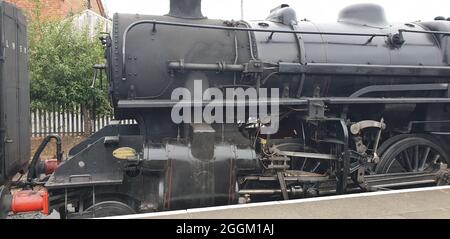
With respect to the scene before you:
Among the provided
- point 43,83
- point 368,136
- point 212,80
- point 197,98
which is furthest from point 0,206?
point 43,83

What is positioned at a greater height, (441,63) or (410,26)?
(410,26)

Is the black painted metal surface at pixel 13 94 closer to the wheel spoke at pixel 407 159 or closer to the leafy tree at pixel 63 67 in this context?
the wheel spoke at pixel 407 159

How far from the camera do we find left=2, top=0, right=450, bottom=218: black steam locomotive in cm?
439

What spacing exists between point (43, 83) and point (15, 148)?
718 centimetres

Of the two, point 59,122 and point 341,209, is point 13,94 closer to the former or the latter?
point 341,209

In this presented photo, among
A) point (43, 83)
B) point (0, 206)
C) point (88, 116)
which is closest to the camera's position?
point (0, 206)

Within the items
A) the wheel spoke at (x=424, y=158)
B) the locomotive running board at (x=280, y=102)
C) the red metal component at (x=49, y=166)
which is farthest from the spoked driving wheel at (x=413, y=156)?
the red metal component at (x=49, y=166)

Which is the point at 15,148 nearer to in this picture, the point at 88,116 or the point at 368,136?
the point at 368,136

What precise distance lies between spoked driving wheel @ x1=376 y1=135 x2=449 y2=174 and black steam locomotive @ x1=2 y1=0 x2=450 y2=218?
0.06 feet

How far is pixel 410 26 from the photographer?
600cm

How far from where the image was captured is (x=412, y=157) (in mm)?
5754

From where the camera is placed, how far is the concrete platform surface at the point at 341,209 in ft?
12.7

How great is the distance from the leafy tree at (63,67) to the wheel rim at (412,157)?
8154mm
